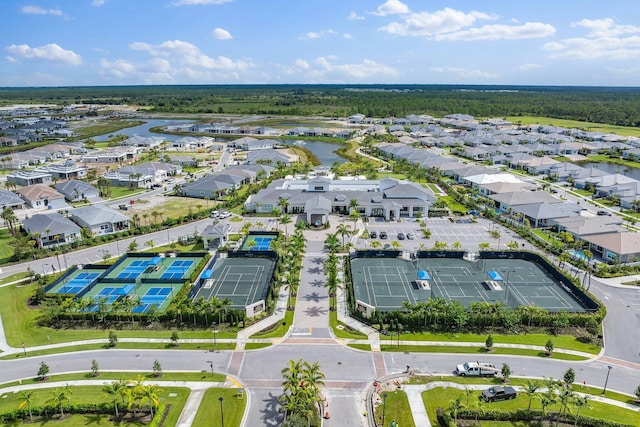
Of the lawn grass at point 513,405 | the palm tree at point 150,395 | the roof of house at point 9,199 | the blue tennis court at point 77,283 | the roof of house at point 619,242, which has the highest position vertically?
the roof of house at point 9,199

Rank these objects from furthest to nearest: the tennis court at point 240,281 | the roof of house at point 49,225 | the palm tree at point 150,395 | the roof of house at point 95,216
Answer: the roof of house at point 95,216 → the roof of house at point 49,225 → the tennis court at point 240,281 → the palm tree at point 150,395

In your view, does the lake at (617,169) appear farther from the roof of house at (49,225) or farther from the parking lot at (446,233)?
the roof of house at (49,225)

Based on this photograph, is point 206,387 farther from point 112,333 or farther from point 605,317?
point 605,317

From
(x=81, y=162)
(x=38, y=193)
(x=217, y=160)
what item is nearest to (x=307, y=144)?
(x=217, y=160)

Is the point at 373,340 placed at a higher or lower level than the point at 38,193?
lower

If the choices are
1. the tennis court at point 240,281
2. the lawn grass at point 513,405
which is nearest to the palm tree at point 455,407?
the lawn grass at point 513,405

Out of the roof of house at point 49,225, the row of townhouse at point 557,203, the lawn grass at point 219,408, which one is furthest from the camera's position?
the roof of house at point 49,225
